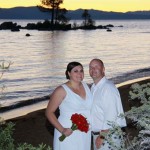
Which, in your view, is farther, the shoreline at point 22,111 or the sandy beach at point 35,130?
the shoreline at point 22,111

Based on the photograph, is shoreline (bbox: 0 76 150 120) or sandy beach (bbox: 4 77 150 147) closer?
sandy beach (bbox: 4 77 150 147)

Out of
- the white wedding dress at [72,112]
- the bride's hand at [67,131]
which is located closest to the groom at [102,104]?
the white wedding dress at [72,112]

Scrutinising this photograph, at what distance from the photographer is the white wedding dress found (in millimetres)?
5016

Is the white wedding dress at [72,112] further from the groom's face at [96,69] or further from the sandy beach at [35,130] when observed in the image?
the sandy beach at [35,130]

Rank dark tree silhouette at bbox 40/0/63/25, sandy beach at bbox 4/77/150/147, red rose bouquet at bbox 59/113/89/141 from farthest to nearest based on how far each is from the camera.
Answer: dark tree silhouette at bbox 40/0/63/25
sandy beach at bbox 4/77/150/147
red rose bouquet at bbox 59/113/89/141

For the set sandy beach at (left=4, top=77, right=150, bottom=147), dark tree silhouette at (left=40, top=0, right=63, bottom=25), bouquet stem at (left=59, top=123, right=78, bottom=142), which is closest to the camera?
bouquet stem at (left=59, top=123, right=78, bottom=142)

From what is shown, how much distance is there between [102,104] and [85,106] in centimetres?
36

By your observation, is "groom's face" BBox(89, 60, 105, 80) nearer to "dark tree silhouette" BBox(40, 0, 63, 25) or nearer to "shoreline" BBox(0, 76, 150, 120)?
"shoreline" BBox(0, 76, 150, 120)

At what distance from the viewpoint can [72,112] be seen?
507 centimetres

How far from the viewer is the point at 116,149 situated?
2824 mm

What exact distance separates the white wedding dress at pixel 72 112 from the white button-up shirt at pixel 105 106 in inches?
6.3

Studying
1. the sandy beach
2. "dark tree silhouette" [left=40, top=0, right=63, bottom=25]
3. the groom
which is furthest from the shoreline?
"dark tree silhouette" [left=40, top=0, right=63, bottom=25]

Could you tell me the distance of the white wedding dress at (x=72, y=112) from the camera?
502 centimetres

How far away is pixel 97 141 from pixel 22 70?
1112 inches
